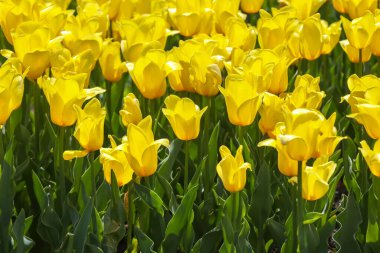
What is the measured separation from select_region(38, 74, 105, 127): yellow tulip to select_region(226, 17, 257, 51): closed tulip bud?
2.83 ft

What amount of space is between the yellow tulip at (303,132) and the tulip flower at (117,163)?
1.71 ft

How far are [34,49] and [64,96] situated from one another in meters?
0.49

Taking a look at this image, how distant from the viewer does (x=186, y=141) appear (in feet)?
9.87

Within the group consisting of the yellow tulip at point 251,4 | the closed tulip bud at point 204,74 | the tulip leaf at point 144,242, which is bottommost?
the yellow tulip at point 251,4

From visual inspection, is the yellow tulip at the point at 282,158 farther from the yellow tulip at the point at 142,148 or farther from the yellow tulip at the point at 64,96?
the yellow tulip at the point at 64,96

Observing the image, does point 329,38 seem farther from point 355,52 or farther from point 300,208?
point 300,208

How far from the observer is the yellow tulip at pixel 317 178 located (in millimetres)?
2631

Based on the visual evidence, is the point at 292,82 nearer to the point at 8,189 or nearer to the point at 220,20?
the point at 220,20

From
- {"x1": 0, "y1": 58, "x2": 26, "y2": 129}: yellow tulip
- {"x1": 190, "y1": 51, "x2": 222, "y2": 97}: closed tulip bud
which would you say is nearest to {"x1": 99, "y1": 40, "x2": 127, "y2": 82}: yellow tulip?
{"x1": 190, "y1": 51, "x2": 222, "y2": 97}: closed tulip bud

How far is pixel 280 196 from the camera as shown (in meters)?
3.24

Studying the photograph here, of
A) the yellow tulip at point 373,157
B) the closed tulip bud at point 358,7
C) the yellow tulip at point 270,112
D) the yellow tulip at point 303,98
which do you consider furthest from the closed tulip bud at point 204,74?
the closed tulip bud at point 358,7

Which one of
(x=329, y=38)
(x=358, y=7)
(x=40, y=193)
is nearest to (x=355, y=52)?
(x=329, y=38)

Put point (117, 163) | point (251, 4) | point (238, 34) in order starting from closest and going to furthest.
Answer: point (117, 163), point (238, 34), point (251, 4)

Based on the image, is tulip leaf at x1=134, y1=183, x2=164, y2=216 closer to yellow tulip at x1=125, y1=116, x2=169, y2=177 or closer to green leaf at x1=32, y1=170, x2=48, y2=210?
yellow tulip at x1=125, y1=116, x2=169, y2=177
